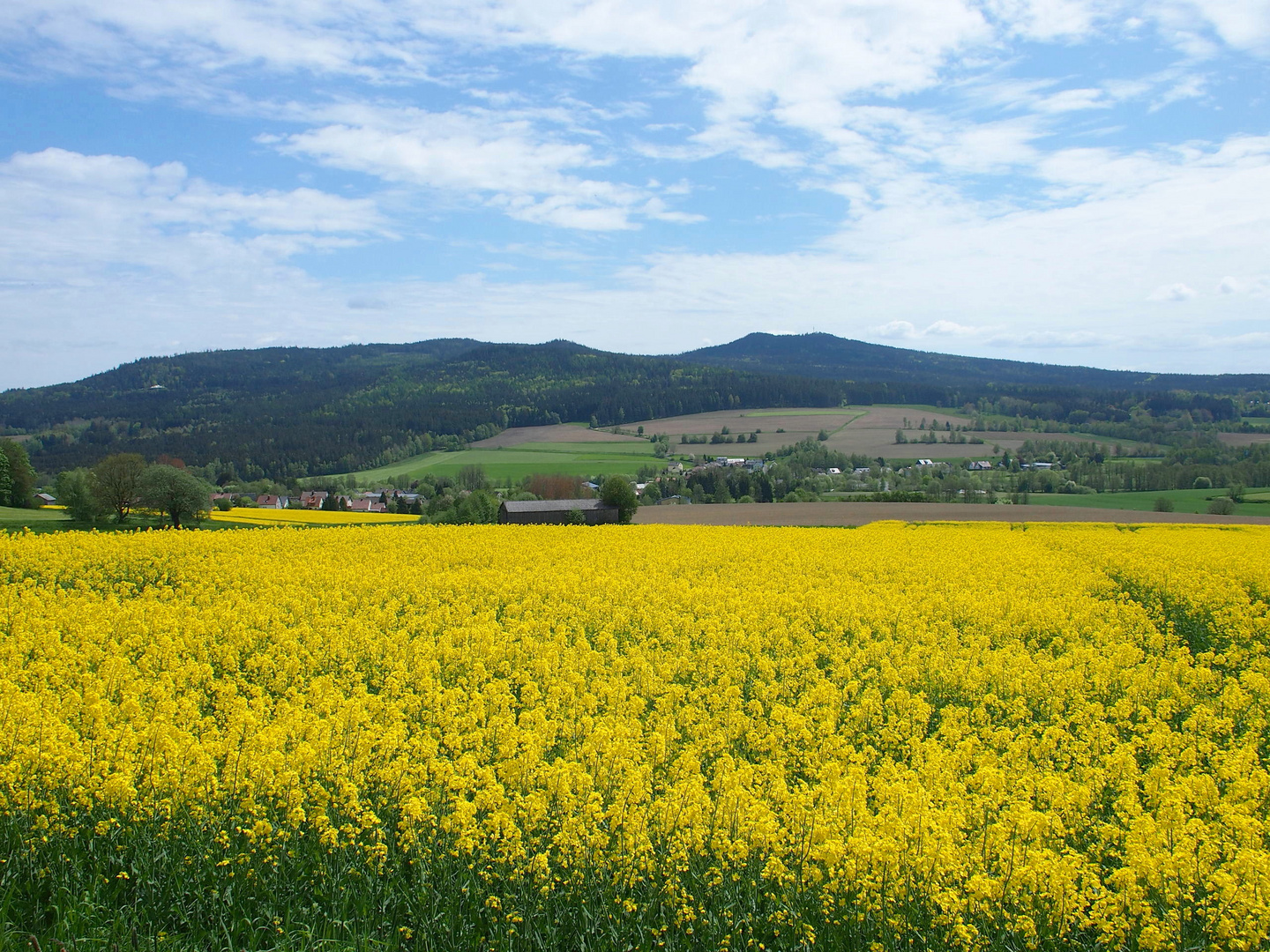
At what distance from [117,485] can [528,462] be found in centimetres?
5120

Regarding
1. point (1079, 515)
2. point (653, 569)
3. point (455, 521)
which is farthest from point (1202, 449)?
point (653, 569)

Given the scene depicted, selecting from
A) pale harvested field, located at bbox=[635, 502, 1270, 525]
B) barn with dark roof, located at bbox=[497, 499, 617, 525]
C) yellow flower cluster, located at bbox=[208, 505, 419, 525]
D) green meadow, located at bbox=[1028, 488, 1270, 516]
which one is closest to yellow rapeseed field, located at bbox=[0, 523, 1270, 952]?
pale harvested field, located at bbox=[635, 502, 1270, 525]

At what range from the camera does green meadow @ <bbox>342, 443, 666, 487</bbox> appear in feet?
259

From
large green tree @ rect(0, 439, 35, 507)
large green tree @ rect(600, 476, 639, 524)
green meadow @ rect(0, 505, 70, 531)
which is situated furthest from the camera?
large green tree @ rect(0, 439, 35, 507)

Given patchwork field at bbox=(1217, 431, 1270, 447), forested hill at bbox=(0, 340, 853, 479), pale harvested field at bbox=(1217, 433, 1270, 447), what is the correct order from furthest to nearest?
forested hill at bbox=(0, 340, 853, 479) → patchwork field at bbox=(1217, 431, 1270, 447) → pale harvested field at bbox=(1217, 433, 1270, 447)

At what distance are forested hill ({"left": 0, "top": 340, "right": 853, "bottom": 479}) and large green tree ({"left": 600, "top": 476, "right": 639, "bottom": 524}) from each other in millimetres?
63759

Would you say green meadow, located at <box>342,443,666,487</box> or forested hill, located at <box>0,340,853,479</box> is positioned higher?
forested hill, located at <box>0,340,853,479</box>

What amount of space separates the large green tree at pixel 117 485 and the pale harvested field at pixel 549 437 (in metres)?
66.9

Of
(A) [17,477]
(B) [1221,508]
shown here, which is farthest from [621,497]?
(A) [17,477]

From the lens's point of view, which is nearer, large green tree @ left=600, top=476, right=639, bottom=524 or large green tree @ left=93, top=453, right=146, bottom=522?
large green tree @ left=93, top=453, right=146, bottom=522

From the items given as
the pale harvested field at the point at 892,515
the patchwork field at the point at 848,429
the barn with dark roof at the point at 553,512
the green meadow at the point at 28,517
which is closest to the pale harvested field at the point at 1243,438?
the patchwork field at the point at 848,429

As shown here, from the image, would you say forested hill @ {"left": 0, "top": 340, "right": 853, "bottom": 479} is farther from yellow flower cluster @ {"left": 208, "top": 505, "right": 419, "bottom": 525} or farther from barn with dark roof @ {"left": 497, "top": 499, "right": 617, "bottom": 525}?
barn with dark roof @ {"left": 497, "top": 499, "right": 617, "bottom": 525}

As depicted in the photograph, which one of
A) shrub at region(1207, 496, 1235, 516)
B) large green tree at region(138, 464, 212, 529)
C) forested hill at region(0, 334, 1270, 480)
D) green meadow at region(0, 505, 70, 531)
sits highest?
forested hill at region(0, 334, 1270, 480)

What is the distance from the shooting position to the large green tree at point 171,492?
37.7 metres
